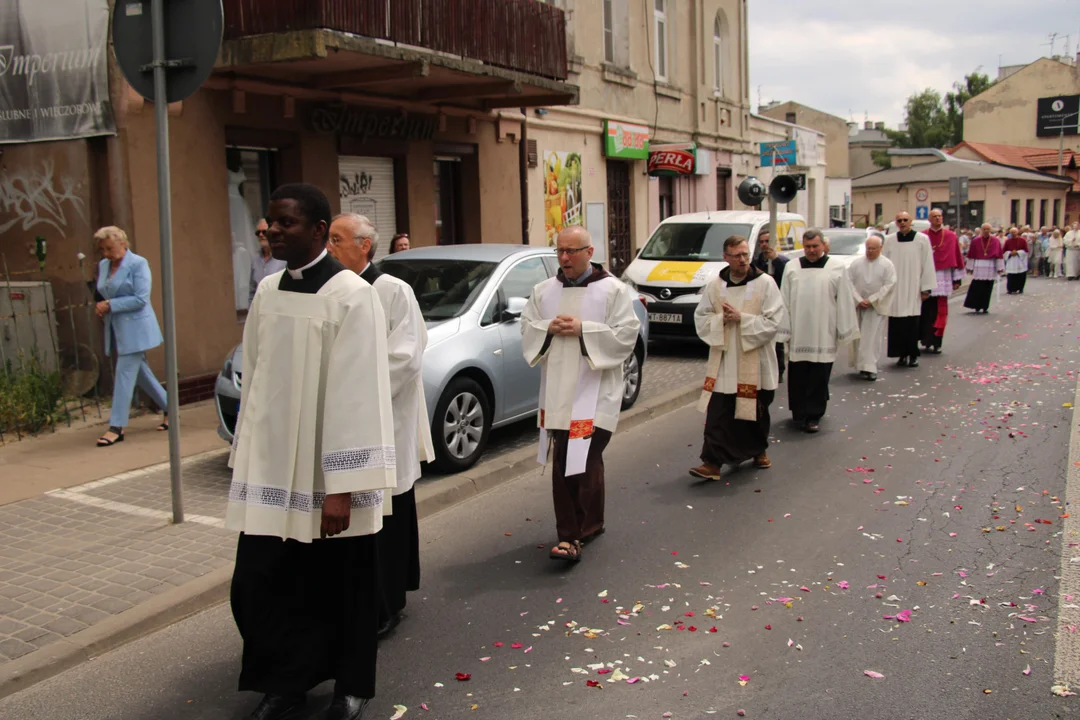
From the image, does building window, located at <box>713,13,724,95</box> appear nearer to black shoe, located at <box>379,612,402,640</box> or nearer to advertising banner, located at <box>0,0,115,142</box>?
advertising banner, located at <box>0,0,115,142</box>

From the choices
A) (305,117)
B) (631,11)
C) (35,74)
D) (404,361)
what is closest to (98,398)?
(35,74)

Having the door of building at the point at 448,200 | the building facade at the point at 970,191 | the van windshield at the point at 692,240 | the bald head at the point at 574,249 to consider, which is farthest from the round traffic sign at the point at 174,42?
the building facade at the point at 970,191

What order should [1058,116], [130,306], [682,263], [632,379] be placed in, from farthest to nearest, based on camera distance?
[1058,116], [682,263], [632,379], [130,306]

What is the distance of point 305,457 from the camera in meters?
3.66

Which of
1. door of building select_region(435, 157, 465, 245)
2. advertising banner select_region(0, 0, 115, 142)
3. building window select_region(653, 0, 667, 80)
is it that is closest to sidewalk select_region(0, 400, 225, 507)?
advertising banner select_region(0, 0, 115, 142)

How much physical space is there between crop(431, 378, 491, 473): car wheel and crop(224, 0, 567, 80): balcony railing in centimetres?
475

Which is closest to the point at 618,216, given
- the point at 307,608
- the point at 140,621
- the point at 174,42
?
the point at 174,42

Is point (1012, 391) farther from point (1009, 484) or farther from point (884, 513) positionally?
point (884, 513)

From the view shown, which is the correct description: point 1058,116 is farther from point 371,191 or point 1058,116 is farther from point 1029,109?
point 371,191

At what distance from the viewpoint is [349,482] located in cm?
357

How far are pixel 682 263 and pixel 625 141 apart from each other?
7.02 meters

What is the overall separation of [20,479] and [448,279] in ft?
12.0

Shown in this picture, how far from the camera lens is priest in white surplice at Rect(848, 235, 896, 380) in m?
12.0

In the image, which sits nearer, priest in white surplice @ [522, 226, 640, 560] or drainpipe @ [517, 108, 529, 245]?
priest in white surplice @ [522, 226, 640, 560]
